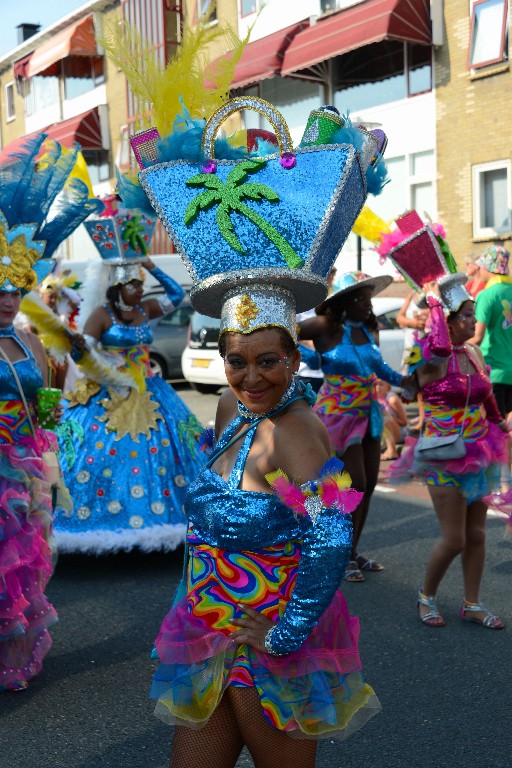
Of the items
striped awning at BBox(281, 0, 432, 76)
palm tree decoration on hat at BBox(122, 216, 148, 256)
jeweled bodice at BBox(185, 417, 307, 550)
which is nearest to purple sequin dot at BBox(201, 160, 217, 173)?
Answer: jeweled bodice at BBox(185, 417, 307, 550)

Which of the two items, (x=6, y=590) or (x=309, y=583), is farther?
(x=6, y=590)

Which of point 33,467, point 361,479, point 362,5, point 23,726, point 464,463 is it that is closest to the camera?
point 23,726

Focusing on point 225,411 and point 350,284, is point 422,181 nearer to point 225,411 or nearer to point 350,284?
point 350,284

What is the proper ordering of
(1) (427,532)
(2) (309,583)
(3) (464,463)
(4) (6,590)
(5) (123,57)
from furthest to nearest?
(1) (427,532)
(3) (464,463)
(4) (6,590)
(5) (123,57)
(2) (309,583)

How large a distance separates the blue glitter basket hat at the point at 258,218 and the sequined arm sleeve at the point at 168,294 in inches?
162

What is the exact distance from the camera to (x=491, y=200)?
1653 cm

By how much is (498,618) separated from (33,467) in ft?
8.27

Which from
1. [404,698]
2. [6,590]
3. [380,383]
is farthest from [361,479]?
[380,383]

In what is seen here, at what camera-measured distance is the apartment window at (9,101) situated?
3550 centimetres

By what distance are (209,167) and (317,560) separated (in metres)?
1.06

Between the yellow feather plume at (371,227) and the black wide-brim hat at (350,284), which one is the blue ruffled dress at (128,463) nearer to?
the black wide-brim hat at (350,284)

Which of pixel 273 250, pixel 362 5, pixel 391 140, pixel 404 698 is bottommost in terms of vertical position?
pixel 404 698

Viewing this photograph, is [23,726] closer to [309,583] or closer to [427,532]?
[309,583]

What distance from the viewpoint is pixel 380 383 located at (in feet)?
32.8
